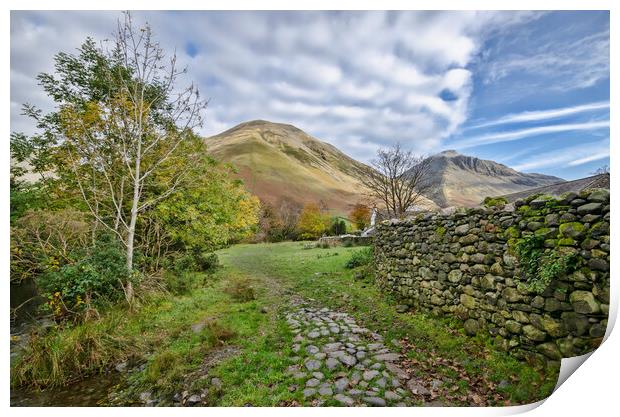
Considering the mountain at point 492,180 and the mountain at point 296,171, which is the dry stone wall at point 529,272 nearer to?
the mountain at point 492,180

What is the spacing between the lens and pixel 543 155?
5.67 metres

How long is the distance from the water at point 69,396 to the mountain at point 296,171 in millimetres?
43662

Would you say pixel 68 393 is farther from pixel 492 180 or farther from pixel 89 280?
pixel 492 180

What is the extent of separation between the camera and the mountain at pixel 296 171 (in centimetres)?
5534

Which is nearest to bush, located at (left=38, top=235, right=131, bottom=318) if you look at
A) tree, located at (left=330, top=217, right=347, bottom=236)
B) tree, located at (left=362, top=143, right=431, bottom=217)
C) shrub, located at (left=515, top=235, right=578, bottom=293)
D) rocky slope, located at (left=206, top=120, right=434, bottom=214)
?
shrub, located at (left=515, top=235, right=578, bottom=293)

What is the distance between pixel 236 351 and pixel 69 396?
250cm

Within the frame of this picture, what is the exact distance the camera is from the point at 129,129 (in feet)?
26.9

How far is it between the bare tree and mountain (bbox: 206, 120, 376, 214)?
127 feet

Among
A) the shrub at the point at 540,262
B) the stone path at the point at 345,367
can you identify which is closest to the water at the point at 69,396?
the stone path at the point at 345,367

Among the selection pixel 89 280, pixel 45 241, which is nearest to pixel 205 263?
pixel 89 280

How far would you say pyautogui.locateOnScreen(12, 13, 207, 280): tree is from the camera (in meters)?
7.09

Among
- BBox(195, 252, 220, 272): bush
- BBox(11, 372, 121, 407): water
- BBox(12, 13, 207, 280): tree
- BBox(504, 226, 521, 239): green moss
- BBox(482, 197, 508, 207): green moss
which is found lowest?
BBox(11, 372, 121, 407): water

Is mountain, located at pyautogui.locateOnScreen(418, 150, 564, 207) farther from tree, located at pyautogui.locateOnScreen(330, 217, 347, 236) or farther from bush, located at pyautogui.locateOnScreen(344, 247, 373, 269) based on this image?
tree, located at pyautogui.locateOnScreen(330, 217, 347, 236)

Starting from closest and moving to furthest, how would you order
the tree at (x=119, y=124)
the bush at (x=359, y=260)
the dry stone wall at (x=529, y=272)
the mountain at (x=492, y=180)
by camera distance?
1. the dry stone wall at (x=529, y=272)
2. the mountain at (x=492, y=180)
3. the tree at (x=119, y=124)
4. the bush at (x=359, y=260)
